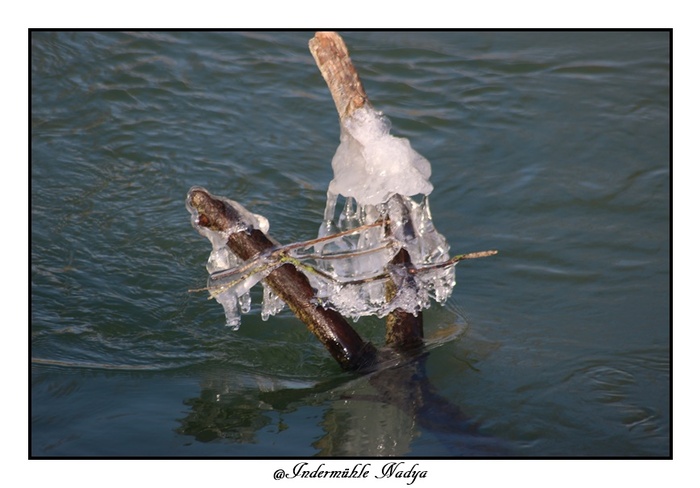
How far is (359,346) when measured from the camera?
12.1 feet

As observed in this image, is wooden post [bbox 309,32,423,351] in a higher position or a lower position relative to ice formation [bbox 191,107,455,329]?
higher

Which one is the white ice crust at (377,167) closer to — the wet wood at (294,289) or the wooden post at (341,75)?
the wooden post at (341,75)

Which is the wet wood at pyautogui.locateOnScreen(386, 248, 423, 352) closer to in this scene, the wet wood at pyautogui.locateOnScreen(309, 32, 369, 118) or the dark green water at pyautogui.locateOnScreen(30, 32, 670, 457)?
the dark green water at pyautogui.locateOnScreen(30, 32, 670, 457)

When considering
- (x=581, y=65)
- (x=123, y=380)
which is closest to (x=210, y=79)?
(x=581, y=65)

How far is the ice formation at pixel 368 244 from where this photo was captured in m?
3.40

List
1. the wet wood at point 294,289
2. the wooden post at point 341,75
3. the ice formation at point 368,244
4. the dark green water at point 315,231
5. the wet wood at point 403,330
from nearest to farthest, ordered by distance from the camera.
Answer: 1. the wet wood at point 294,289
2. the ice formation at point 368,244
3. the wooden post at point 341,75
4. the dark green water at point 315,231
5. the wet wood at point 403,330

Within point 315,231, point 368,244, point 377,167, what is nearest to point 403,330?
point 368,244

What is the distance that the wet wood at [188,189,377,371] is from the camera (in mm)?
3295

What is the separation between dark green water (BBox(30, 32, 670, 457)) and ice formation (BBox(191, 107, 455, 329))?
18.3 inches

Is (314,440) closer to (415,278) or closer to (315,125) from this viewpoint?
(415,278)

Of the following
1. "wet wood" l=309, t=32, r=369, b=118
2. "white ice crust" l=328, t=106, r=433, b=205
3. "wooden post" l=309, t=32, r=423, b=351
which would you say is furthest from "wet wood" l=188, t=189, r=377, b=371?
"wet wood" l=309, t=32, r=369, b=118

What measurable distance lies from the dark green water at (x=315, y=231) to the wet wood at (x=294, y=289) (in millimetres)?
168

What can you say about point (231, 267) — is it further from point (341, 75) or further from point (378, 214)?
point (341, 75)

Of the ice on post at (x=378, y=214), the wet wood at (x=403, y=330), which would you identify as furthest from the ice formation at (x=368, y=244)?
the wet wood at (x=403, y=330)
